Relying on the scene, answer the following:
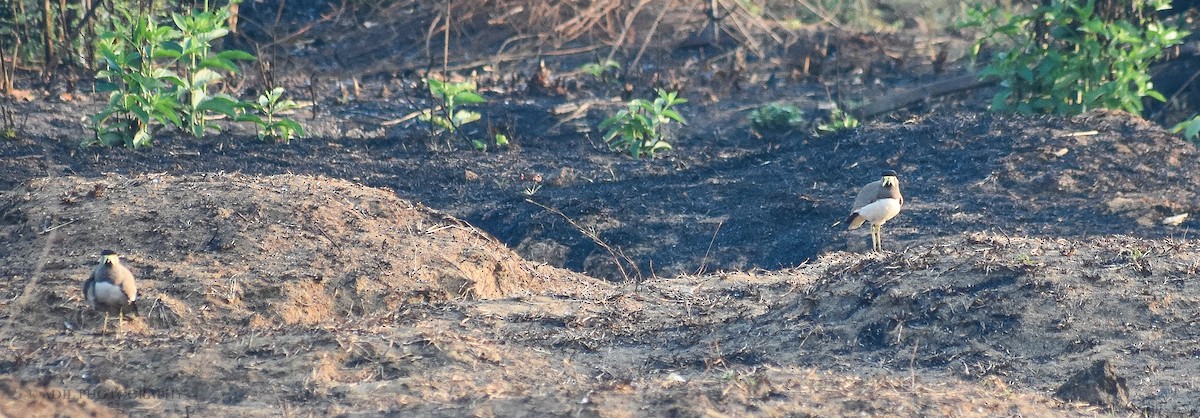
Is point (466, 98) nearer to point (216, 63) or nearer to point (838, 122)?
point (216, 63)

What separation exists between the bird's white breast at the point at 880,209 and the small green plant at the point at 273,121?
497 centimetres

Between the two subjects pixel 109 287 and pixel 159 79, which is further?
pixel 159 79

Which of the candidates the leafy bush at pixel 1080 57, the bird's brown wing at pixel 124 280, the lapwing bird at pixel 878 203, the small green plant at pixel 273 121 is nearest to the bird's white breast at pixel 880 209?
the lapwing bird at pixel 878 203

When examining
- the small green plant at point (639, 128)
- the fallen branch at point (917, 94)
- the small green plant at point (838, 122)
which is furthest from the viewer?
the fallen branch at point (917, 94)

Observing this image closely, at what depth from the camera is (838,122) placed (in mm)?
12008

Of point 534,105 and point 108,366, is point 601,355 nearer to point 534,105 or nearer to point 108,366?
point 108,366

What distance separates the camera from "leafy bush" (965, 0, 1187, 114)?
36.6 feet

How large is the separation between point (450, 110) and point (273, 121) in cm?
149

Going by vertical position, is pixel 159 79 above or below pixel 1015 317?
above

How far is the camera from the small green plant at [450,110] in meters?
11.3

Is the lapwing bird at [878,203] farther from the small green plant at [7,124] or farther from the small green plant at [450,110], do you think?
the small green plant at [7,124]

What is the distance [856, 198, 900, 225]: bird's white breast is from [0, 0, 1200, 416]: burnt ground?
40 cm

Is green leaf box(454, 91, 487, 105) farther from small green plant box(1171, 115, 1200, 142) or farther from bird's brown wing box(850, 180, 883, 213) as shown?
small green plant box(1171, 115, 1200, 142)

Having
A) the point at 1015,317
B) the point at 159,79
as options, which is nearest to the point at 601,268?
the point at 1015,317
